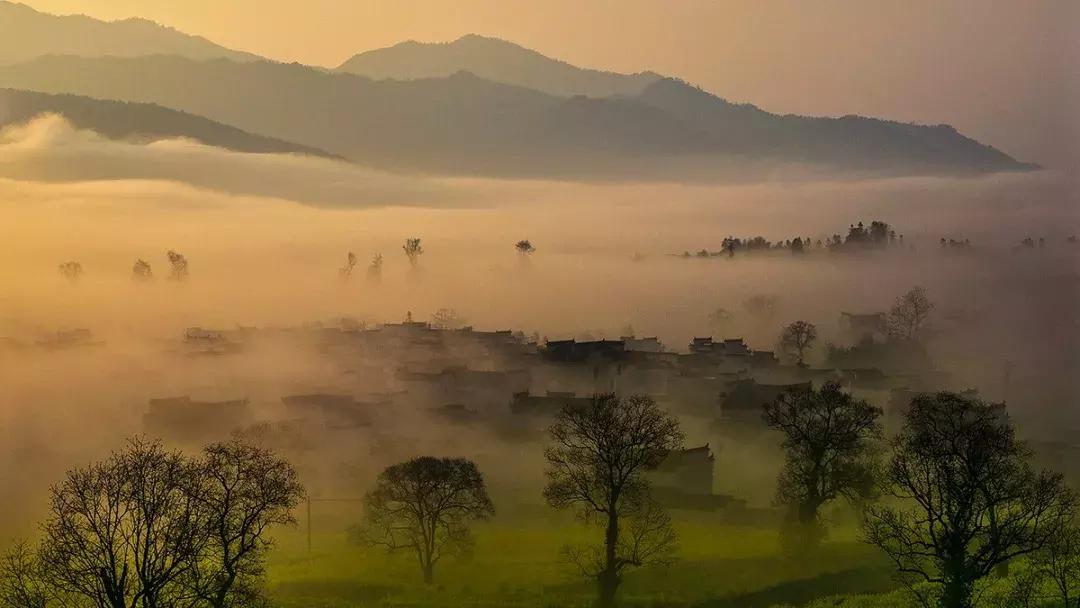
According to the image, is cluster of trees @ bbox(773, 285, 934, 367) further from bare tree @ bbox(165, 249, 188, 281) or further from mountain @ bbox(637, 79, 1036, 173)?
bare tree @ bbox(165, 249, 188, 281)

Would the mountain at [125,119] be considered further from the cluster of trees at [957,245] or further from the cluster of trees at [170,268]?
the cluster of trees at [957,245]

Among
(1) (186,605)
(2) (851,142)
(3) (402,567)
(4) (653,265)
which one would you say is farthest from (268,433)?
(2) (851,142)

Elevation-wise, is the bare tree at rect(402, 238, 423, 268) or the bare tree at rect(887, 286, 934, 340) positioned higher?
the bare tree at rect(402, 238, 423, 268)

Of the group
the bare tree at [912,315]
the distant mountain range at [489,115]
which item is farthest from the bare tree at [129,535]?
the bare tree at [912,315]

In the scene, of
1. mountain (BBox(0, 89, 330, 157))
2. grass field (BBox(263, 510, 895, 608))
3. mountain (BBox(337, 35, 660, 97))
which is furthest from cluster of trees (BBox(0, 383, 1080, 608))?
mountain (BBox(337, 35, 660, 97))

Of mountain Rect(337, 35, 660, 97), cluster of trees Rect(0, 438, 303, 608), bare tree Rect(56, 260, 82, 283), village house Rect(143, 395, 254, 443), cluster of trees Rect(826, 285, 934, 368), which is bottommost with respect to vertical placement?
cluster of trees Rect(0, 438, 303, 608)

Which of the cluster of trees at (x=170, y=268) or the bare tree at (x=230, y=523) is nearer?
the bare tree at (x=230, y=523)
